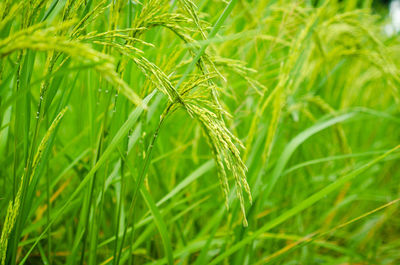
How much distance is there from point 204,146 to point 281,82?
2.39 feet

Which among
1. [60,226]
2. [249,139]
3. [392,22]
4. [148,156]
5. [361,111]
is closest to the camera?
[148,156]

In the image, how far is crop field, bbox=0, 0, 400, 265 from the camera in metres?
0.60

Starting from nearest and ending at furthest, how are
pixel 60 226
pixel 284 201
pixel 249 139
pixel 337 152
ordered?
pixel 249 139 < pixel 60 226 < pixel 284 201 < pixel 337 152

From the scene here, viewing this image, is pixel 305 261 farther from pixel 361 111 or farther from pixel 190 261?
pixel 361 111

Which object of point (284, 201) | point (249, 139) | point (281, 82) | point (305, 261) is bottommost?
point (305, 261)

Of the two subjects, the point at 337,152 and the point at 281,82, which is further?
the point at 337,152

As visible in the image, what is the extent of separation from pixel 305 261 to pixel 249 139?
0.72 metres

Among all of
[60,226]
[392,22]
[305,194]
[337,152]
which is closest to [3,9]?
[60,226]

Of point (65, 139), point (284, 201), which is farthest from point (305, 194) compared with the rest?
point (65, 139)

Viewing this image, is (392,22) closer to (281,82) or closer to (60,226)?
(281,82)

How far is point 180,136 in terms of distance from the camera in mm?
1410

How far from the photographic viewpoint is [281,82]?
0.96 meters

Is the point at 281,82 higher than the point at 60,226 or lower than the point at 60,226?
higher

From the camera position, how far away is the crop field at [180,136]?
601 millimetres
